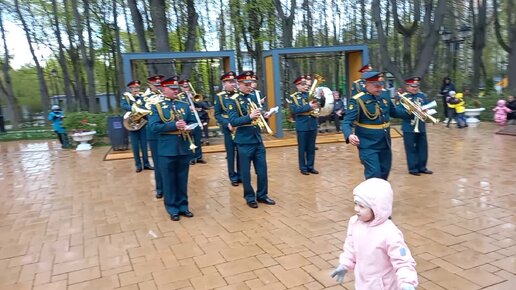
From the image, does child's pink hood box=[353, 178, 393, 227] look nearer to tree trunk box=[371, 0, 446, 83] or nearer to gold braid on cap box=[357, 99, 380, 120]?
gold braid on cap box=[357, 99, 380, 120]

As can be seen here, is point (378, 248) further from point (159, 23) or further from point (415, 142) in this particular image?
point (159, 23)

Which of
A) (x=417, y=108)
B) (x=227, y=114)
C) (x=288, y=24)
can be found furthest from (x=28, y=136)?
(x=417, y=108)

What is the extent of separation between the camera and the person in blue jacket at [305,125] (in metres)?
7.57

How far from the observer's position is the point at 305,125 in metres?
7.57

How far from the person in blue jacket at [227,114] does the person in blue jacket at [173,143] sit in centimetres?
74

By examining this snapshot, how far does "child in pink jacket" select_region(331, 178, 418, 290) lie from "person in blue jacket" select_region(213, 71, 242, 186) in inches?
142

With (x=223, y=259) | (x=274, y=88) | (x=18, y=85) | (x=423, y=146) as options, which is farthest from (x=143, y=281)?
(x=18, y=85)

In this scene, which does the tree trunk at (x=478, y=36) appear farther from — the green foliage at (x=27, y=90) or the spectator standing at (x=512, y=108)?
the green foliage at (x=27, y=90)

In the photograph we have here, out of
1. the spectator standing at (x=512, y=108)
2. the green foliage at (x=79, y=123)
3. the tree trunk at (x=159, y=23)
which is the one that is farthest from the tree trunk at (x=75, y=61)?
the spectator standing at (x=512, y=108)

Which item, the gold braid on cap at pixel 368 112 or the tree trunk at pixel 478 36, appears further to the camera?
the tree trunk at pixel 478 36

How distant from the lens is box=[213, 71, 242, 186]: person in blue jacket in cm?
595

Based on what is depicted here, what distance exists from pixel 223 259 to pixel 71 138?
10.3 m

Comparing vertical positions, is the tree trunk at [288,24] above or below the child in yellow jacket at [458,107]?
above

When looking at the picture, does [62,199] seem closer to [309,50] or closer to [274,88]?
[274,88]
